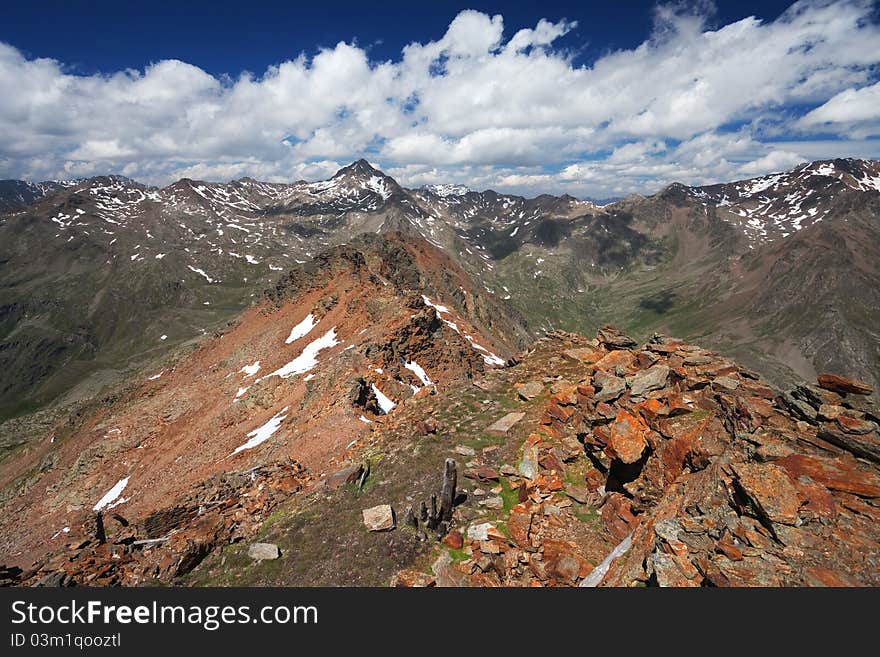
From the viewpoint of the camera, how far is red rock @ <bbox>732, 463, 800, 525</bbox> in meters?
10.9

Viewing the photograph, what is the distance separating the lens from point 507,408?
25.9 metres

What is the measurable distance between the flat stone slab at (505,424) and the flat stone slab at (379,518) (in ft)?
24.8

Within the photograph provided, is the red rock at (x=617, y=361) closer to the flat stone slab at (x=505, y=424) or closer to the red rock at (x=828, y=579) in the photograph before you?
the flat stone slab at (x=505, y=424)

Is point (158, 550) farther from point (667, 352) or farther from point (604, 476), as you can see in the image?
point (667, 352)

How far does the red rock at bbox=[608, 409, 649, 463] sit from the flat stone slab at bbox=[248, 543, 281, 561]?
1543 centimetres

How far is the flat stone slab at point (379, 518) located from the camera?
17984 mm

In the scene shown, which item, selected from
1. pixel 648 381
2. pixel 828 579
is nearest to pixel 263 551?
pixel 648 381

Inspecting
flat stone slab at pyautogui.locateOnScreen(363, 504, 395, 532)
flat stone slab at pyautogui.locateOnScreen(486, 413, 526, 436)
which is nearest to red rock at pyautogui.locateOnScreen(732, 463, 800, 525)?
flat stone slab at pyautogui.locateOnScreen(486, 413, 526, 436)

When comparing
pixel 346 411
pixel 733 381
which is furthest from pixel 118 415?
pixel 733 381

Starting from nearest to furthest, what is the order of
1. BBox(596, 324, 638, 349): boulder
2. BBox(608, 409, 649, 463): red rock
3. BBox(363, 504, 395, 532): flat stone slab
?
BBox(608, 409, 649, 463): red rock < BBox(363, 504, 395, 532): flat stone slab < BBox(596, 324, 638, 349): boulder

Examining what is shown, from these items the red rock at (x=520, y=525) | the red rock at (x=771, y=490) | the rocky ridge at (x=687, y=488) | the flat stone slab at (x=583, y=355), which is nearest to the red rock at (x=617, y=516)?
the rocky ridge at (x=687, y=488)

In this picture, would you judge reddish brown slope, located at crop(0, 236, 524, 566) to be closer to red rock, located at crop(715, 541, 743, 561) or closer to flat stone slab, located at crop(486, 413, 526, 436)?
flat stone slab, located at crop(486, 413, 526, 436)

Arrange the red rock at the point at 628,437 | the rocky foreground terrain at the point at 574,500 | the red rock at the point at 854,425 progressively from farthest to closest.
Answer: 1. the red rock at the point at 628,437
2. the red rock at the point at 854,425
3. the rocky foreground terrain at the point at 574,500

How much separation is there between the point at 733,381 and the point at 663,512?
737 cm
